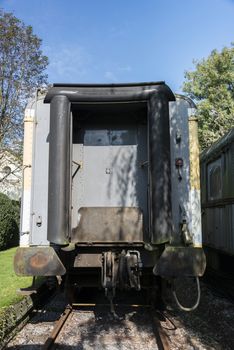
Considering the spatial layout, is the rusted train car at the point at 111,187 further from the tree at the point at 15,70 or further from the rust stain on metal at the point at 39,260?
the tree at the point at 15,70

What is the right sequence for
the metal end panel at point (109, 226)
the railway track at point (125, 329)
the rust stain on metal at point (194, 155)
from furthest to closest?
the rust stain on metal at point (194, 155), the metal end panel at point (109, 226), the railway track at point (125, 329)

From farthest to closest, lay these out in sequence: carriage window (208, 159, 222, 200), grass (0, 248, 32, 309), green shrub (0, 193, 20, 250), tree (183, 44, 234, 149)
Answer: tree (183, 44, 234, 149) → green shrub (0, 193, 20, 250) → carriage window (208, 159, 222, 200) → grass (0, 248, 32, 309)

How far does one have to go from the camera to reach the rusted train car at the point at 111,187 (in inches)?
217

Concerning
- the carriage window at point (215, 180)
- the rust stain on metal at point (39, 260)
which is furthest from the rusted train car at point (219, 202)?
the rust stain on metal at point (39, 260)

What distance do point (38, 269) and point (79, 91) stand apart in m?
2.56

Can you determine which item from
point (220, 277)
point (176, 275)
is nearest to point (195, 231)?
point (176, 275)

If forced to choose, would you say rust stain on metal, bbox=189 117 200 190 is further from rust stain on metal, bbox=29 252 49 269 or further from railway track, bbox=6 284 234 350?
rust stain on metal, bbox=29 252 49 269

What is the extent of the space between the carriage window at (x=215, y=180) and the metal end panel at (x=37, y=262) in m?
5.27

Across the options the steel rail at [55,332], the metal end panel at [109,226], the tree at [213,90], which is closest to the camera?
the steel rail at [55,332]

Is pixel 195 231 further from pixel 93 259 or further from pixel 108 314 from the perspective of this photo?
pixel 108 314

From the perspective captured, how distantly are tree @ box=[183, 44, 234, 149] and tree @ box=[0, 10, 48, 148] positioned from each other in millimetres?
12218

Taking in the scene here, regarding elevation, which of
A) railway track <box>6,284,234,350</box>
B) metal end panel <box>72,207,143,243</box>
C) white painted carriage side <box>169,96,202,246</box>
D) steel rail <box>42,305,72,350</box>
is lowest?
railway track <box>6,284,234,350</box>

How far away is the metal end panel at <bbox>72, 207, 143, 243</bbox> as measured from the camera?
5.88 metres

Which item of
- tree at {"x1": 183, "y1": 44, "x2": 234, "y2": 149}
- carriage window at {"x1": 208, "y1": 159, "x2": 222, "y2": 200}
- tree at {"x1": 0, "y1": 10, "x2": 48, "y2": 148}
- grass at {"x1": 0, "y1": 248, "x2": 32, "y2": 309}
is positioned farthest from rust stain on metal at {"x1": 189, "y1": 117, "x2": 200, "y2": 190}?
tree at {"x1": 183, "y1": 44, "x2": 234, "y2": 149}
